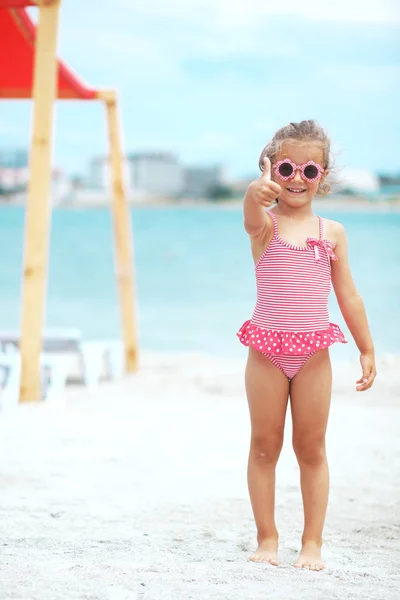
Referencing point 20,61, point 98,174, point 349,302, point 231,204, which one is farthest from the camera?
point 231,204

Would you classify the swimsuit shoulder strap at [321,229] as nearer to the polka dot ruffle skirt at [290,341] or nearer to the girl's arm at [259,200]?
the girl's arm at [259,200]

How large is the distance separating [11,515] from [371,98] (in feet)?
243

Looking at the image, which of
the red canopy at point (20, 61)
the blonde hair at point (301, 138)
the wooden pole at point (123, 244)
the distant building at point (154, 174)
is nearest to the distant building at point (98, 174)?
the distant building at point (154, 174)

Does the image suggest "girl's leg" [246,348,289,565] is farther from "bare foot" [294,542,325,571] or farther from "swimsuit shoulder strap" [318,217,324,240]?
"swimsuit shoulder strap" [318,217,324,240]

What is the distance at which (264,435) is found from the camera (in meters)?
2.92

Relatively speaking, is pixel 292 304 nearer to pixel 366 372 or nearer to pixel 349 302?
pixel 349 302

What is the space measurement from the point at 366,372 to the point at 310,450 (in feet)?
0.94

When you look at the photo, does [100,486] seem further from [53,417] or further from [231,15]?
[231,15]

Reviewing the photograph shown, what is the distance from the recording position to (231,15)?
94188 mm

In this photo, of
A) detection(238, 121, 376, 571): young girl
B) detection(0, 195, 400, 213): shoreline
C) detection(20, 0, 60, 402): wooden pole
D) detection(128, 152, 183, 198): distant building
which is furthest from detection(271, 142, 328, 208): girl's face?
detection(0, 195, 400, 213): shoreline

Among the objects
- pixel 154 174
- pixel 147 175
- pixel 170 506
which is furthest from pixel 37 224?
pixel 147 175

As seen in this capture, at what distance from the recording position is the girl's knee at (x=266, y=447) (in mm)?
2920

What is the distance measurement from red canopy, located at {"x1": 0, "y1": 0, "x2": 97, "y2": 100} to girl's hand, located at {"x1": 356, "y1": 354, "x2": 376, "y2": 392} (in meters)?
3.56

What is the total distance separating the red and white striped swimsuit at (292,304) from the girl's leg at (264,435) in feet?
0.13
